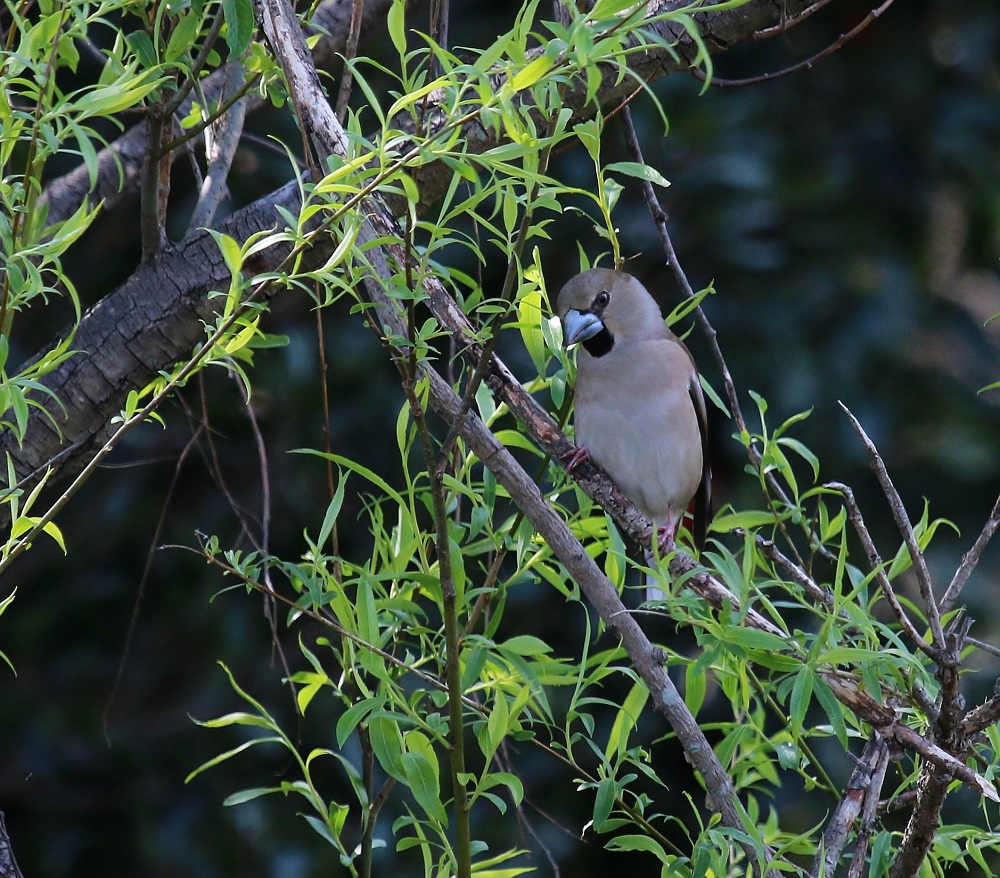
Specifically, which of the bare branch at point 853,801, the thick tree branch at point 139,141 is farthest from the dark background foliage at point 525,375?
the bare branch at point 853,801

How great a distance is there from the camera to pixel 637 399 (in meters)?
3.11

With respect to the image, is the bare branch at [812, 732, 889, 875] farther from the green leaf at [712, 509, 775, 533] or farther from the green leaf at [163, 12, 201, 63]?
the green leaf at [163, 12, 201, 63]

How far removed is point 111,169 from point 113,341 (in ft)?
1.70

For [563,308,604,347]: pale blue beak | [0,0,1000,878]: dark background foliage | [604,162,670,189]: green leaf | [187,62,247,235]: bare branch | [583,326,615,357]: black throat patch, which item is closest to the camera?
[604,162,670,189]: green leaf

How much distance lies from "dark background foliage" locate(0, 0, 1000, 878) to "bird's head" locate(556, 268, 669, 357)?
0.87 ft

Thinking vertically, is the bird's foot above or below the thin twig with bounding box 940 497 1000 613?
above

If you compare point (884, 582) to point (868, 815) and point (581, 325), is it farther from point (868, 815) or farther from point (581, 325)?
point (581, 325)

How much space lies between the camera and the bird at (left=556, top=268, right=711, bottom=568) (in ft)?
9.94

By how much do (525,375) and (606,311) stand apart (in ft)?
1.18

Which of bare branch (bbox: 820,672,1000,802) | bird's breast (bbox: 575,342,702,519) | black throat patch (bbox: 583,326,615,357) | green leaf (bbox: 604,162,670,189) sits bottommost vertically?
bird's breast (bbox: 575,342,702,519)

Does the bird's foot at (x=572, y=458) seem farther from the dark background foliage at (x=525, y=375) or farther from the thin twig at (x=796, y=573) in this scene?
the dark background foliage at (x=525, y=375)

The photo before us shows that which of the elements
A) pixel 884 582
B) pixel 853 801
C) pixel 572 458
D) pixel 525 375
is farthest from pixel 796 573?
pixel 525 375

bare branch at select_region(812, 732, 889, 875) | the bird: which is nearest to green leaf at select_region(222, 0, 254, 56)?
bare branch at select_region(812, 732, 889, 875)

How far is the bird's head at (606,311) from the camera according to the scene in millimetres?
2900
